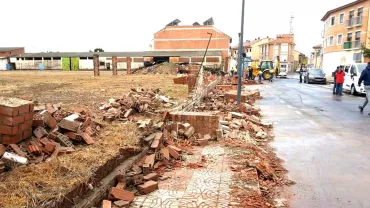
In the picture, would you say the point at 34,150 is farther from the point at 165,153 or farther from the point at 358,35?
the point at 358,35

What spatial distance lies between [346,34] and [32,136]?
48.1 m

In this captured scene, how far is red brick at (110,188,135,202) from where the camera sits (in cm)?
379

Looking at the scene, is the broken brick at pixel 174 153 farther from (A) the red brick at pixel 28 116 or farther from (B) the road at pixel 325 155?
(A) the red brick at pixel 28 116

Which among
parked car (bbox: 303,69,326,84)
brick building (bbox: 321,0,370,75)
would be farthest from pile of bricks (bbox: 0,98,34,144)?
brick building (bbox: 321,0,370,75)

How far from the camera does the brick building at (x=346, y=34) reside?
130 ft

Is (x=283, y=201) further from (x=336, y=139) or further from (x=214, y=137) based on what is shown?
(x=336, y=139)

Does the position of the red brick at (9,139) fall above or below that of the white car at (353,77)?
below

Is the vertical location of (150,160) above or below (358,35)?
below

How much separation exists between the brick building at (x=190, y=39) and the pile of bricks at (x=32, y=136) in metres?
59.7

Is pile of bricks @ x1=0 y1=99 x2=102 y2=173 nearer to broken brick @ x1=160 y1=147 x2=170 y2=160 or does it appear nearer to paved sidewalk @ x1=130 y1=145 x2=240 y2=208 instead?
broken brick @ x1=160 y1=147 x2=170 y2=160

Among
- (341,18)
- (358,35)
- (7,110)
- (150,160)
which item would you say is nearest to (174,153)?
(150,160)

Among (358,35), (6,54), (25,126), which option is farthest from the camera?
(6,54)

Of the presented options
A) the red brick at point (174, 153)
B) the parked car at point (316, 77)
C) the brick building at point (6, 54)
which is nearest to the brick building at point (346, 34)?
the parked car at point (316, 77)

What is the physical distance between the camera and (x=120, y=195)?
150 inches
